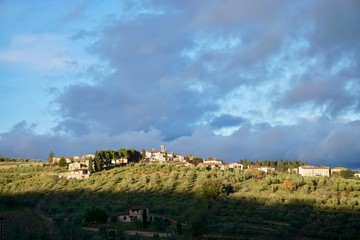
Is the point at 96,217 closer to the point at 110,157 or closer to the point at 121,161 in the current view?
the point at 110,157

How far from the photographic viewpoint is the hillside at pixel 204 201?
140 ft

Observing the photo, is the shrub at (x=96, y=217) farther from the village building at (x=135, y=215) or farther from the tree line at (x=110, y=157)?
the tree line at (x=110, y=157)

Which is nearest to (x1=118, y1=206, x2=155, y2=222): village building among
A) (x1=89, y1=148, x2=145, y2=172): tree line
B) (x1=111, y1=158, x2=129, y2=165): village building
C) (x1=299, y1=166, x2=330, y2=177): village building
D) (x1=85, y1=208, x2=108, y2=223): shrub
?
(x1=85, y1=208, x2=108, y2=223): shrub

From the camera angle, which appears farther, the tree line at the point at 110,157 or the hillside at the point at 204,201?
the tree line at the point at 110,157

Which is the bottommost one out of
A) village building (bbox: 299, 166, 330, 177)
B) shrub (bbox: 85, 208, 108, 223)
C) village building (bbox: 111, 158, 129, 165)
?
shrub (bbox: 85, 208, 108, 223)

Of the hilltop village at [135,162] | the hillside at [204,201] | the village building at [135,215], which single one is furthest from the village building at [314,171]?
the village building at [135,215]

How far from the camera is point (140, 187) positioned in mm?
Result: 72750

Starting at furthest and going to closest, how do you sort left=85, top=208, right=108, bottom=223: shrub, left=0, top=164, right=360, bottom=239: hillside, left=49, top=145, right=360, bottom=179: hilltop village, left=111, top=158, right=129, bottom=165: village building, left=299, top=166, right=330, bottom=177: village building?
left=299, top=166, right=330, bottom=177: village building, left=111, top=158, right=129, bottom=165: village building, left=49, top=145, right=360, bottom=179: hilltop village, left=85, top=208, right=108, bottom=223: shrub, left=0, top=164, right=360, bottom=239: hillside

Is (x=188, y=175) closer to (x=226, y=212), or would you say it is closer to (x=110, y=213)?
(x=110, y=213)

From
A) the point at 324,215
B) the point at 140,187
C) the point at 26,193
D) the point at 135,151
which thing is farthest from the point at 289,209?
the point at 135,151

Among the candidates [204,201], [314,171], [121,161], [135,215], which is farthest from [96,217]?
[314,171]

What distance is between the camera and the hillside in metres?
42.6

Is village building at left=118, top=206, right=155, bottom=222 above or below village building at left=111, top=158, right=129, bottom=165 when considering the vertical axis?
below

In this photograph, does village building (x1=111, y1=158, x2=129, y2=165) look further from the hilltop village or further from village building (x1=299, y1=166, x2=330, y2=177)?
village building (x1=299, y1=166, x2=330, y2=177)
